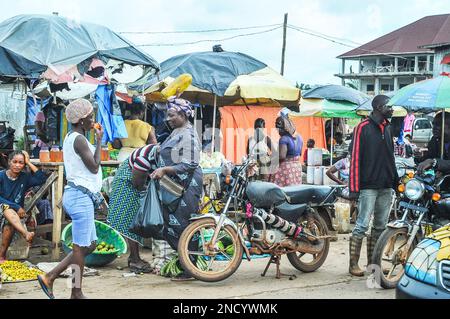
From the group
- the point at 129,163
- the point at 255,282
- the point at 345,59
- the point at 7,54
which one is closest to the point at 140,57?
the point at 7,54

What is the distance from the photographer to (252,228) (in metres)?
6.63

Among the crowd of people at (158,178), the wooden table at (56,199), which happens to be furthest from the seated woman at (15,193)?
the wooden table at (56,199)

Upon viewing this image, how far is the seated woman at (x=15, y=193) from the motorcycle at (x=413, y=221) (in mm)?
3977

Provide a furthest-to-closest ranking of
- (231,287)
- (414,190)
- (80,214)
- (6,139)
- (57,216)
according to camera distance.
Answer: (6,139)
(57,216)
(231,287)
(414,190)
(80,214)

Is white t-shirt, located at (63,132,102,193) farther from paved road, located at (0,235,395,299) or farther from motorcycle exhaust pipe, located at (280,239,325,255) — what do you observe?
motorcycle exhaust pipe, located at (280,239,325,255)

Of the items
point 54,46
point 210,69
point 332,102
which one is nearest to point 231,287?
point 54,46

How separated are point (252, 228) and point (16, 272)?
8.62 feet

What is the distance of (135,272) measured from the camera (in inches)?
277

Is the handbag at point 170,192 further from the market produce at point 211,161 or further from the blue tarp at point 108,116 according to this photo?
the blue tarp at point 108,116

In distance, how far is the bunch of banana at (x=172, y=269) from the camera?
670 cm

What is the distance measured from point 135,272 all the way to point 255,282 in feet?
4.64

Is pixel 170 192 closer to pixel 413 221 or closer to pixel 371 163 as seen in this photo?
pixel 371 163

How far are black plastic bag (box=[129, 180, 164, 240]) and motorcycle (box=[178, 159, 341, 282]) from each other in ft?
1.13
